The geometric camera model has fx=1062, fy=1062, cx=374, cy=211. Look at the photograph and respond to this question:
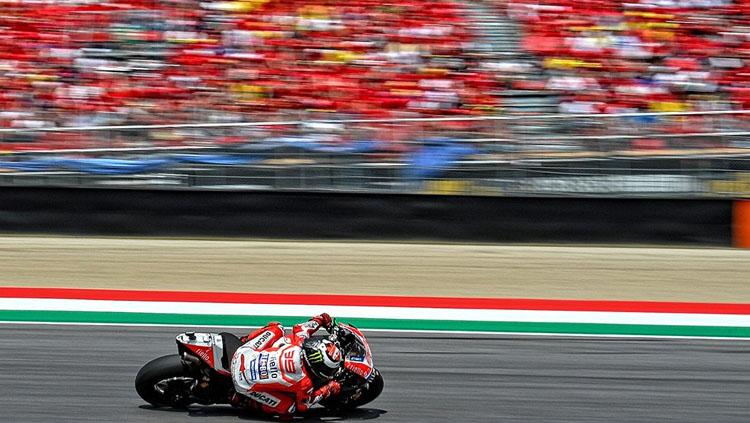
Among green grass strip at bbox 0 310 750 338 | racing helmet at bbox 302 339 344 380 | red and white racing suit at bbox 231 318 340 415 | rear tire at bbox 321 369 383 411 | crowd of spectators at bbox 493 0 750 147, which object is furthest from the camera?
crowd of spectators at bbox 493 0 750 147

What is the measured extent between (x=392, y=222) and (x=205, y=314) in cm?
309

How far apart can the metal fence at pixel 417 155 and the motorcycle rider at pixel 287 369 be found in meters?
5.25

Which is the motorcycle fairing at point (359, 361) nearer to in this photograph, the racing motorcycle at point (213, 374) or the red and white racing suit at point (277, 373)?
the racing motorcycle at point (213, 374)

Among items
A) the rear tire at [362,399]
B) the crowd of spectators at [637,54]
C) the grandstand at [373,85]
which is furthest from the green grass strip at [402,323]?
the crowd of spectators at [637,54]

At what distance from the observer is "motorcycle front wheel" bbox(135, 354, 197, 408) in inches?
221

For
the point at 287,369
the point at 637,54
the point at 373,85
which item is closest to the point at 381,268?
the point at 373,85

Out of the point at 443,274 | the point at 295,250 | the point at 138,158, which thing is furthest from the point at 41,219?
the point at 443,274

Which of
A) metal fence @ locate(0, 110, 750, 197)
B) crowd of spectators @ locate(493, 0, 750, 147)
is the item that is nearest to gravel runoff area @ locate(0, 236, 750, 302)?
metal fence @ locate(0, 110, 750, 197)

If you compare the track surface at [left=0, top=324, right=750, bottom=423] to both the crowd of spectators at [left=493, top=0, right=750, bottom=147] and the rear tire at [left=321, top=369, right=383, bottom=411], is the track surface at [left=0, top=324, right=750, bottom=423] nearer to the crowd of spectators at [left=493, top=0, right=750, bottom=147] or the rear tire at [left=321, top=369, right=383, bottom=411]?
the rear tire at [left=321, top=369, right=383, bottom=411]

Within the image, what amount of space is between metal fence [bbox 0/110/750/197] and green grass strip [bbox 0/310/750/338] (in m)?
2.59

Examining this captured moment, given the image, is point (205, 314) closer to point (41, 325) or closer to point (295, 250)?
point (41, 325)

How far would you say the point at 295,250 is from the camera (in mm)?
10688

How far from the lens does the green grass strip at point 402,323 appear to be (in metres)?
7.90

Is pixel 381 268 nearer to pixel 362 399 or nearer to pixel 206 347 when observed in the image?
pixel 362 399
